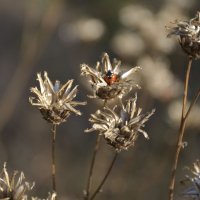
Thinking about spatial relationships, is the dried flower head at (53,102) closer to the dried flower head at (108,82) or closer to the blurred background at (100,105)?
the dried flower head at (108,82)

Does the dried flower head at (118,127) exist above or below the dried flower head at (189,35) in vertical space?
below

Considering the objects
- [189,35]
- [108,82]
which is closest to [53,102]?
[108,82]

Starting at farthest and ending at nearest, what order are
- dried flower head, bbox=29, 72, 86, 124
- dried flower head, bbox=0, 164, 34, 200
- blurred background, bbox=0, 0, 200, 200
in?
blurred background, bbox=0, 0, 200, 200
dried flower head, bbox=29, 72, 86, 124
dried flower head, bbox=0, 164, 34, 200

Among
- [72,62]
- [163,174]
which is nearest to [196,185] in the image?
[163,174]

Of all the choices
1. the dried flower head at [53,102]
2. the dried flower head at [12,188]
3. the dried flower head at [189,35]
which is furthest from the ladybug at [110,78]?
the dried flower head at [12,188]

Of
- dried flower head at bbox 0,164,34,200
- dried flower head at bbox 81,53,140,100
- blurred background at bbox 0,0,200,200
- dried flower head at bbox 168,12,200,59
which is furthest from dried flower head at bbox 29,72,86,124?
blurred background at bbox 0,0,200,200

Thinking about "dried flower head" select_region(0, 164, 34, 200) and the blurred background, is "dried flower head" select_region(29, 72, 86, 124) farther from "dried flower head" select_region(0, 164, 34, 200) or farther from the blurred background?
the blurred background

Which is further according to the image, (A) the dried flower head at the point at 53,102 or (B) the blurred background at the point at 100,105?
(B) the blurred background at the point at 100,105

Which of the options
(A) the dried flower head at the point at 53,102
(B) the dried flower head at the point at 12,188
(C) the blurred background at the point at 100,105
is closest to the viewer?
(B) the dried flower head at the point at 12,188
